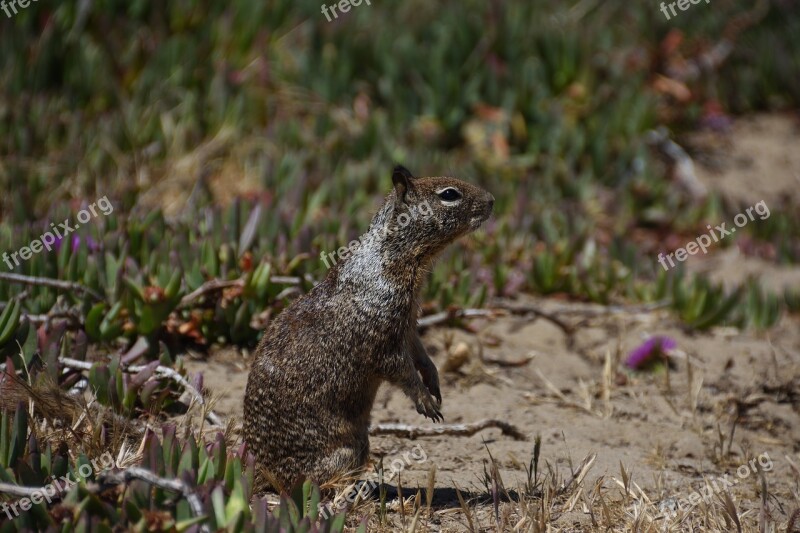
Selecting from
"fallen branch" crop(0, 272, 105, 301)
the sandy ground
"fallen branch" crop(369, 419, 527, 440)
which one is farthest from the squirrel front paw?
"fallen branch" crop(0, 272, 105, 301)

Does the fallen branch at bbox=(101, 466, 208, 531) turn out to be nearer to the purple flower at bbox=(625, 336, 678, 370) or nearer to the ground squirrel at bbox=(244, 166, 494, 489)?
the ground squirrel at bbox=(244, 166, 494, 489)

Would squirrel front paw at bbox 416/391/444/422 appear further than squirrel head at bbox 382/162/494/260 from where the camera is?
No

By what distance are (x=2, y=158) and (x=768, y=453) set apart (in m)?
5.26

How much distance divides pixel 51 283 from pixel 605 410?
293cm

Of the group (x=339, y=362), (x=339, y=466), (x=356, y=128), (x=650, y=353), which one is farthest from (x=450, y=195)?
(x=356, y=128)

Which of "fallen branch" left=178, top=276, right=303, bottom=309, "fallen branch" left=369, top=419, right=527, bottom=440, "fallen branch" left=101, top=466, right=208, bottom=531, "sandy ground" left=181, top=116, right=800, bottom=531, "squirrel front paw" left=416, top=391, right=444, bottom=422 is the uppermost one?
"fallen branch" left=178, top=276, right=303, bottom=309

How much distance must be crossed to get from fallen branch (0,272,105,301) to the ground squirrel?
132cm

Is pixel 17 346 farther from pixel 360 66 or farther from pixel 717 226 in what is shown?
pixel 717 226

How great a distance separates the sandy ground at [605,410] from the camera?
410 centimetres

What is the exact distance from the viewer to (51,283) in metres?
4.65

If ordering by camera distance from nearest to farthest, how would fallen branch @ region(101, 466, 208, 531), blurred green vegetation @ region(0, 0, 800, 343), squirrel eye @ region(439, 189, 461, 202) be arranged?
fallen branch @ region(101, 466, 208, 531) < squirrel eye @ region(439, 189, 461, 202) < blurred green vegetation @ region(0, 0, 800, 343)

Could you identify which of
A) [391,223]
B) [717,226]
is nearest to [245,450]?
[391,223]

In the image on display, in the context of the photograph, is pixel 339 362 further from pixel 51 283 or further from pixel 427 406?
pixel 51 283

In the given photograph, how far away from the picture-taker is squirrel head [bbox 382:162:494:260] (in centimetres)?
402
